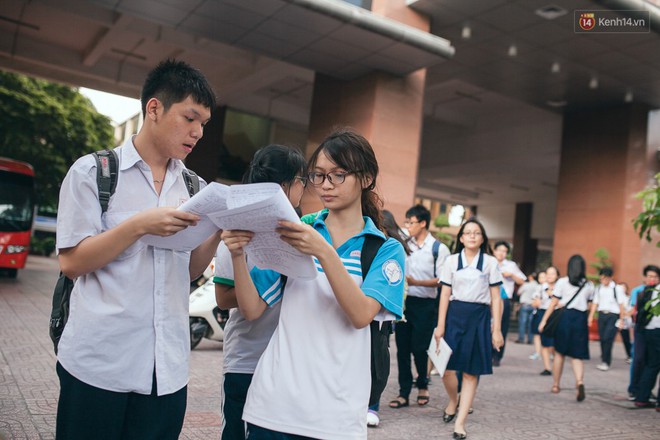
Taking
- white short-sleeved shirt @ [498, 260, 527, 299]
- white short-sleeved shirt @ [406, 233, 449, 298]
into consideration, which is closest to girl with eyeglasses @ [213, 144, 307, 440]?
white short-sleeved shirt @ [406, 233, 449, 298]

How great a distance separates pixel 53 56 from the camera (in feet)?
59.9

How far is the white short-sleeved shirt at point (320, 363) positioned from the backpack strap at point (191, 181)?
0.54m

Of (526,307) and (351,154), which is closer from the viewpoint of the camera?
(351,154)

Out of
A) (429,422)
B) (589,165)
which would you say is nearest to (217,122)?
(589,165)

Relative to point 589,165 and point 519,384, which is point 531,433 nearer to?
point 519,384

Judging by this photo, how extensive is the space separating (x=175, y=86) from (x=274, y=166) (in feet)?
2.00

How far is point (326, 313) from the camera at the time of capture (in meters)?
2.12

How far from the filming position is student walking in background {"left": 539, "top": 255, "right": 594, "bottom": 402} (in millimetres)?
7988

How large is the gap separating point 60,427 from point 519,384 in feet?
26.0

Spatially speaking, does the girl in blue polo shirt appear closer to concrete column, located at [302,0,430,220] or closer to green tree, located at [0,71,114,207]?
concrete column, located at [302,0,430,220]

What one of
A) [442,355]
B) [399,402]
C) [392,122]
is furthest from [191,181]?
[392,122]

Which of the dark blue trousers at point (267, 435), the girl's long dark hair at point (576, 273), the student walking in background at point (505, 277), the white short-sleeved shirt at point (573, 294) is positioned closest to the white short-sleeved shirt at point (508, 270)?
the student walking in background at point (505, 277)

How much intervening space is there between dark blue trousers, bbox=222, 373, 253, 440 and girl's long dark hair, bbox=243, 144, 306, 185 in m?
0.93

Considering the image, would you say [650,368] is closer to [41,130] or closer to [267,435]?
[267,435]
